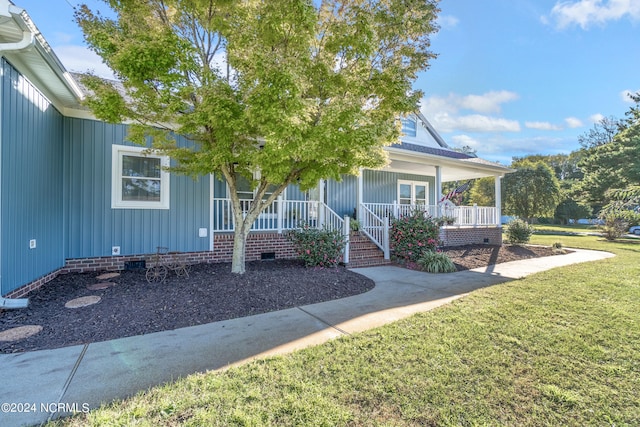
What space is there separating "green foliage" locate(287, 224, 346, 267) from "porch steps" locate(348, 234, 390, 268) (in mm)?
839

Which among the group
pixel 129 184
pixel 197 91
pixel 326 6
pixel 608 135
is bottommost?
pixel 129 184

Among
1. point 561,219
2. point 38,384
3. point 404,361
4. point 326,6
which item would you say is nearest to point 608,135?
point 561,219

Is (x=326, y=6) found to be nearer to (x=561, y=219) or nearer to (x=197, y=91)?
(x=197, y=91)

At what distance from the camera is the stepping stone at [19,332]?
3.33m

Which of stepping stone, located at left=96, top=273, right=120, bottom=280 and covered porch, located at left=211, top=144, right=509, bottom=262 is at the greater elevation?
covered porch, located at left=211, top=144, right=509, bottom=262

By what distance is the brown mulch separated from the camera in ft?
11.9

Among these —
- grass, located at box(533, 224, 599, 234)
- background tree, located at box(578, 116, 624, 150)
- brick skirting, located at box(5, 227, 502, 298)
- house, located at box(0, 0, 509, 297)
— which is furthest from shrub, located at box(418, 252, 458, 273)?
background tree, located at box(578, 116, 624, 150)

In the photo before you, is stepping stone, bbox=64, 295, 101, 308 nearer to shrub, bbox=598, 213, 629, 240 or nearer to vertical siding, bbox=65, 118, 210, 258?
vertical siding, bbox=65, 118, 210, 258

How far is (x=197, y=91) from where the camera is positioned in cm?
487

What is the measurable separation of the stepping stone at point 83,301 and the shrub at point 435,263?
7.05m

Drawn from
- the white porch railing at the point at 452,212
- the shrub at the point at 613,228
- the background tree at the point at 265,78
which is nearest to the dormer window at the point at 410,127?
the white porch railing at the point at 452,212

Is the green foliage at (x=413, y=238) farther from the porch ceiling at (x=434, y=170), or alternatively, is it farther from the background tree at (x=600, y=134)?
the background tree at (x=600, y=134)

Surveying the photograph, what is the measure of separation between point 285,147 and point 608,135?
56.0 metres

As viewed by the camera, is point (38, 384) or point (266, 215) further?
point (266, 215)
